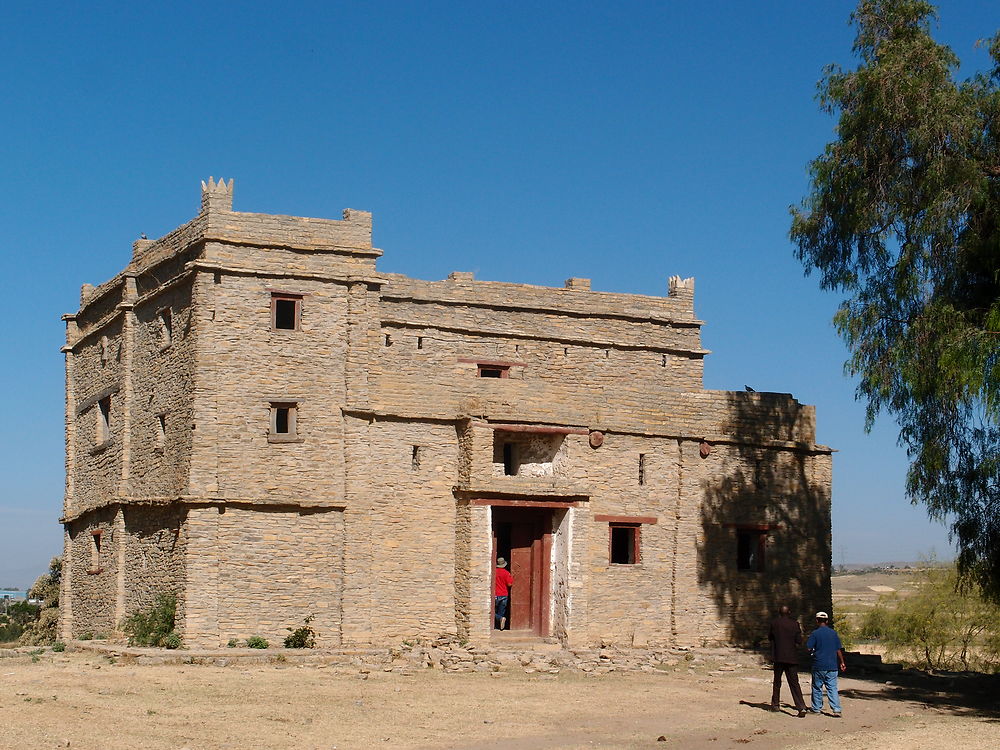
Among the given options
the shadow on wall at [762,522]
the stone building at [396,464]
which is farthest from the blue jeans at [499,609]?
the shadow on wall at [762,522]

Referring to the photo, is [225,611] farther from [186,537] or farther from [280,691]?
[280,691]

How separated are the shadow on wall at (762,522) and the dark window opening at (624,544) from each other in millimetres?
1994

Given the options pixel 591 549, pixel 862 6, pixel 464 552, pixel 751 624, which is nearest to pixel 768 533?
pixel 751 624

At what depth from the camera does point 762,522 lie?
34.2 metres

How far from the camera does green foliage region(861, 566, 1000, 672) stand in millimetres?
39562

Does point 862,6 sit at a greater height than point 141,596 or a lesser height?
greater

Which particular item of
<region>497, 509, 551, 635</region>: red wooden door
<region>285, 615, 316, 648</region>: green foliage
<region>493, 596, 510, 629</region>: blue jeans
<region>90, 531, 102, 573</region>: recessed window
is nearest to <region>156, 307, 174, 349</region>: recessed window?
<region>90, 531, 102, 573</region>: recessed window

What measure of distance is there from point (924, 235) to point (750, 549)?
37.7ft

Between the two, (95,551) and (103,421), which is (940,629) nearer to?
(95,551)

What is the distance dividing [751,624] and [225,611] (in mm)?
13684

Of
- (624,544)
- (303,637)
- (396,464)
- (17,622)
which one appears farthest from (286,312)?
(17,622)

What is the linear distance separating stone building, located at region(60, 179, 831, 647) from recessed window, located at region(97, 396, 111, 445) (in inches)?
2.2

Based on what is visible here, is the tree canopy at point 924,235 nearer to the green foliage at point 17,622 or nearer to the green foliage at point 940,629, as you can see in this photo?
the green foliage at point 940,629

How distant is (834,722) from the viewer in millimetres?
21859
